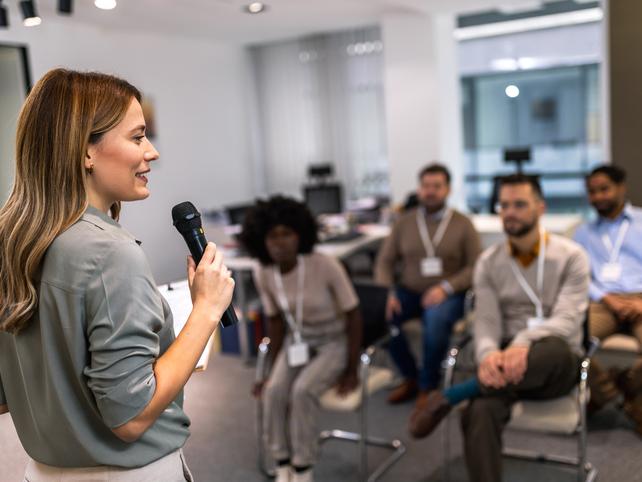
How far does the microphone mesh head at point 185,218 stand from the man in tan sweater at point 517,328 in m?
1.76

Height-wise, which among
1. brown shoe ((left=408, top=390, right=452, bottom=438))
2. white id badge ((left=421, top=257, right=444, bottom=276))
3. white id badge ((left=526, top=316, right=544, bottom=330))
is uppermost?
white id badge ((left=421, top=257, right=444, bottom=276))

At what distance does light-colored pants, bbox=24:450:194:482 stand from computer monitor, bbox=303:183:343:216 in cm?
562

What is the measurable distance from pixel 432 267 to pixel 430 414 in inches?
56.6

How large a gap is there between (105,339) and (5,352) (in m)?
0.27

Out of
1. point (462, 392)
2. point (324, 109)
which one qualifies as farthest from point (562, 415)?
point (324, 109)

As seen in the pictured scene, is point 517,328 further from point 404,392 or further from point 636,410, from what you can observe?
point 404,392

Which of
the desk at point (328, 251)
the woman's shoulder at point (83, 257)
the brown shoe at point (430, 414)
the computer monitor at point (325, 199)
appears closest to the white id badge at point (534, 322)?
the brown shoe at point (430, 414)

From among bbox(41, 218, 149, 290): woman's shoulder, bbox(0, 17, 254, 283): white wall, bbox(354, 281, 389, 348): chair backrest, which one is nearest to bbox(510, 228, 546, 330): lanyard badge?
bbox(354, 281, 389, 348): chair backrest

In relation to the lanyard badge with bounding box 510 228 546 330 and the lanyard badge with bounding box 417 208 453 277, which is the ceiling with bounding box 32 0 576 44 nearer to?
the lanyard badge with bounding box 417 208 453 277

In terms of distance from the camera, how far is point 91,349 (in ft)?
3.27

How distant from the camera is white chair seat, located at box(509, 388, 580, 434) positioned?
8.45 ft

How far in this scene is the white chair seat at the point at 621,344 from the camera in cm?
326

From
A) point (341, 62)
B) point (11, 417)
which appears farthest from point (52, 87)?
point (341, 62)

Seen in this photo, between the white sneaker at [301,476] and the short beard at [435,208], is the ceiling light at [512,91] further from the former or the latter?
the white sneaker at [301,476]
